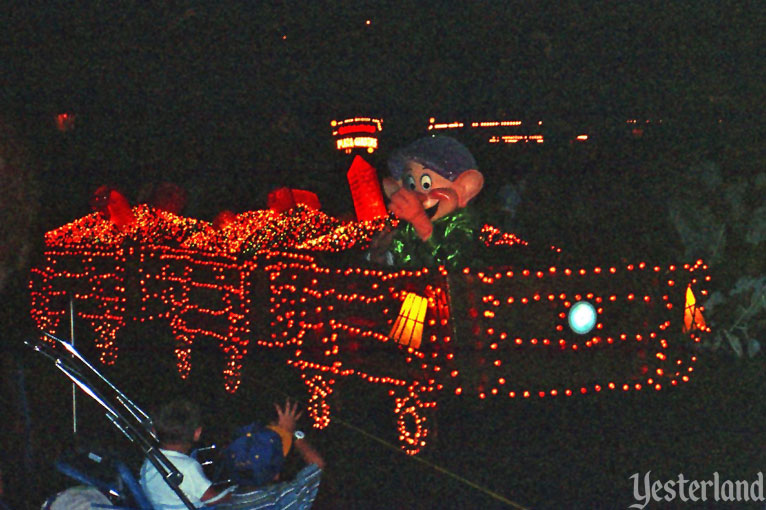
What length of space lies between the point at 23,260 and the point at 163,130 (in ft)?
18.0

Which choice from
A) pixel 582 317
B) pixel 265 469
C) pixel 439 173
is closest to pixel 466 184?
pixel 439 173

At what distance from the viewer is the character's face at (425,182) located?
6660 mm

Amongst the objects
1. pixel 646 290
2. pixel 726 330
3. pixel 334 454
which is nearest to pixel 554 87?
pixel 646 290

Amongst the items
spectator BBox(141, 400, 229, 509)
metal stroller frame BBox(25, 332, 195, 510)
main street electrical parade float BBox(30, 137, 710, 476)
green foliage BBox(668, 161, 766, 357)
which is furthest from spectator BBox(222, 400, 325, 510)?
green foliage BBox(668, 161, 766, 357)

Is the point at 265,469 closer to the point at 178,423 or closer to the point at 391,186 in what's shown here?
the point at 178,423

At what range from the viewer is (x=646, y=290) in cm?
579

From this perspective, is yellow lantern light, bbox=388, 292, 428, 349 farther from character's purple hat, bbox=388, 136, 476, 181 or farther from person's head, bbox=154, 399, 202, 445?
person's head, bbox=154, 399, 202, 445

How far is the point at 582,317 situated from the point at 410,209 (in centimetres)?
135

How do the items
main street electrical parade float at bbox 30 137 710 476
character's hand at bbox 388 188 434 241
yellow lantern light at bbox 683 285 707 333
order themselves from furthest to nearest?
character's hand at bbox 388 188 434 241, yellow lantern light at bbox 683 285 707 333, main street electrical parade float at bbox 30 137 710 476

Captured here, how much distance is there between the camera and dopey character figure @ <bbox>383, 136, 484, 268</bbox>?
6285 millimetres

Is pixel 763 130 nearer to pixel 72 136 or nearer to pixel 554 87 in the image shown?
pixel 554 87

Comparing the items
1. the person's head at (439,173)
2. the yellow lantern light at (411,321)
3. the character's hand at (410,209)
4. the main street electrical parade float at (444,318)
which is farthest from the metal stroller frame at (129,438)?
the person's head at (439,173)

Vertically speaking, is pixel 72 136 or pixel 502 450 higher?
pixel 72 136

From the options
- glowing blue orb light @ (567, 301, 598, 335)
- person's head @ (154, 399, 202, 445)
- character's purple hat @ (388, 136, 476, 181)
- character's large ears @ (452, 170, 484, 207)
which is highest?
character's purple hat @ (388, 136, 476, 181)
